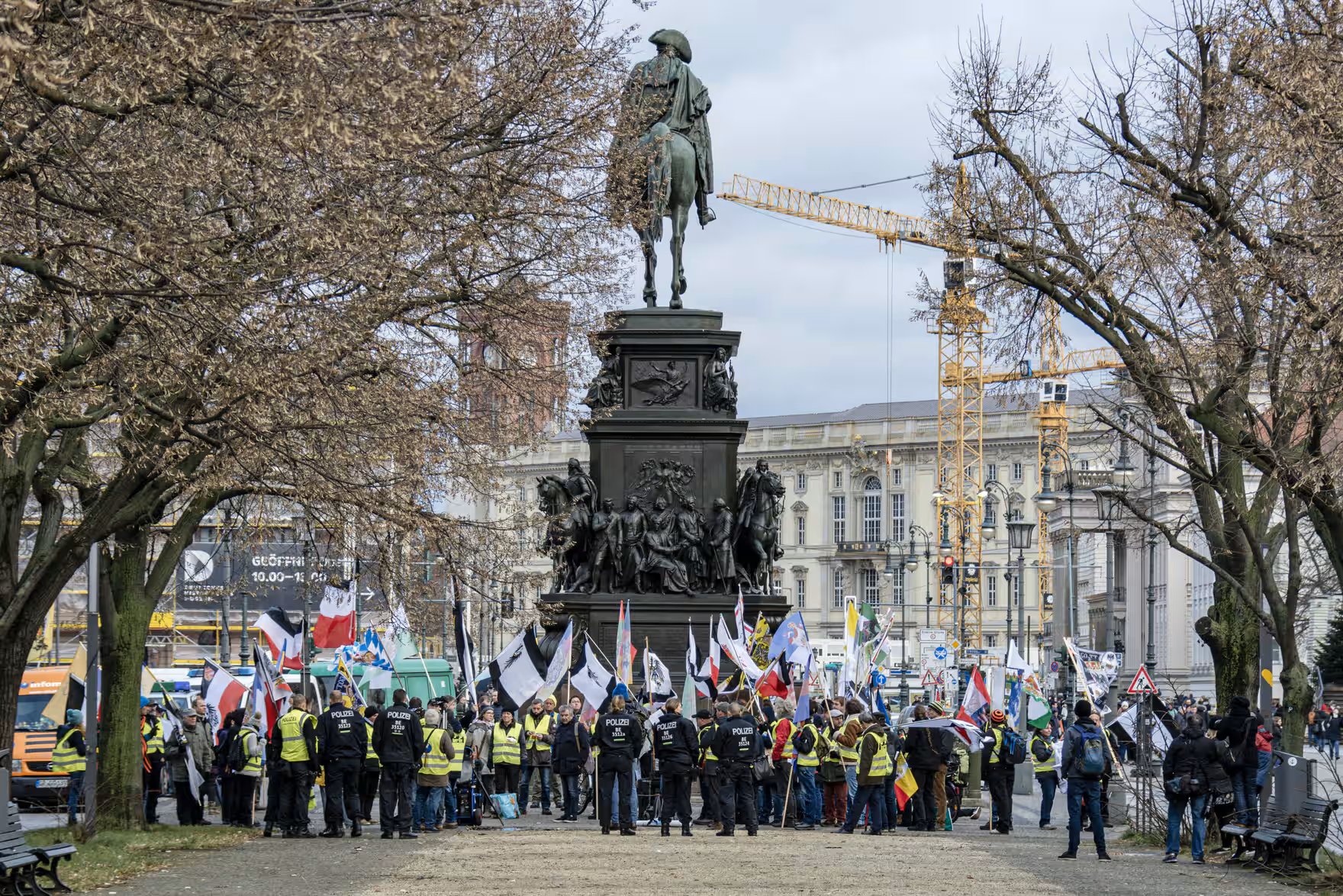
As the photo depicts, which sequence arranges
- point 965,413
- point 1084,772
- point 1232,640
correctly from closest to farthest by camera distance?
point 1084,772 < point 1232,640 < point 965,413

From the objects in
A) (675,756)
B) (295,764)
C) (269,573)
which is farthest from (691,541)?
(269,573)

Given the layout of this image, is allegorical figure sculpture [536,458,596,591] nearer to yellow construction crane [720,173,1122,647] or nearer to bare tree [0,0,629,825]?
bare tree [0,0,629,825]

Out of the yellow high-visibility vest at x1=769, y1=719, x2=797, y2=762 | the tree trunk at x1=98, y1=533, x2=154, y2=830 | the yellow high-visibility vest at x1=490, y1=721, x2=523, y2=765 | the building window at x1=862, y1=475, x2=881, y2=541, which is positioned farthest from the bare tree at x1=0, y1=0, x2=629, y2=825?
the building window at x1=862, y1=475, x2=881, y2=541

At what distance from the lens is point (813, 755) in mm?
25828

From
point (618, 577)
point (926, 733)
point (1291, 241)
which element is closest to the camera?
point (1291, 241)

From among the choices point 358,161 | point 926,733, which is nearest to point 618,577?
point 926,733

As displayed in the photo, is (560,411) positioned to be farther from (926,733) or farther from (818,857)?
(818,857)

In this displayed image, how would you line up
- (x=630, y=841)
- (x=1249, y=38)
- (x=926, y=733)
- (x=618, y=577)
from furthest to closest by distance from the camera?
(x=618, y=577) < (x=926, y=733) < (x=630, y=841) < (x=1249, y=38)

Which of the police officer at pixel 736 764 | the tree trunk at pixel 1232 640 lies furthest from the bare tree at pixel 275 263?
the tree trunk at pixel 1232 640

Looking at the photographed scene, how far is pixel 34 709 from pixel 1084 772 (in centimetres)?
2246

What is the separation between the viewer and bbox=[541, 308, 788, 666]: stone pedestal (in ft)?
89.2

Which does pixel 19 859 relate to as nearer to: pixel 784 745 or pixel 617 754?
pixel 617 754

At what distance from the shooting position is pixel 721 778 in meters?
23.3

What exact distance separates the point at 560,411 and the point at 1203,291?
330 inches
